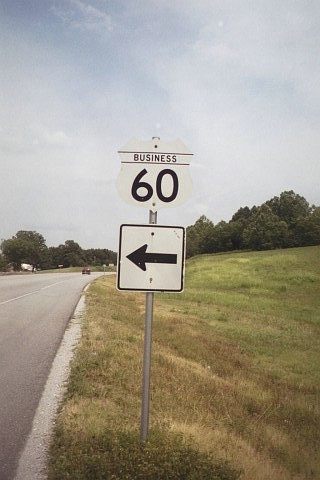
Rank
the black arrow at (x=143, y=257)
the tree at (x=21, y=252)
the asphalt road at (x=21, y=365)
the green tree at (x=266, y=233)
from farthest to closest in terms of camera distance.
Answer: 1. the tree at (x=21, y=252)
2. the green tree at (x=266, y=233)
3. the asphalt road at (x=21, y=365)
4. the black arrow at (x=143, y=257)

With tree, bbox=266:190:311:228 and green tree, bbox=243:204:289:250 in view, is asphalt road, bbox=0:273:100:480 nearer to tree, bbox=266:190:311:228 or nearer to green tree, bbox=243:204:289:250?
green tree, bbox=243:204:289:250

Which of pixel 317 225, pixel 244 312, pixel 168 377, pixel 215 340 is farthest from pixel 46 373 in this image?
pixel 317 225

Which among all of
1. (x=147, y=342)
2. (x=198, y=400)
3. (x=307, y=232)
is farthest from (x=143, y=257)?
(x=307, y=232)

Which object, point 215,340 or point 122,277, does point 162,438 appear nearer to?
point 122,277

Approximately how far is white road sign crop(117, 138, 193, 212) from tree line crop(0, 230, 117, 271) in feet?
398

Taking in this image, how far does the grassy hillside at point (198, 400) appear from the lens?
4.79 meters

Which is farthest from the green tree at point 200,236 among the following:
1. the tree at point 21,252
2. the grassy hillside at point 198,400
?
the grassy hillside at point 198,400

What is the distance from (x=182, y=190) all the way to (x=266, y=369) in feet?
28.3

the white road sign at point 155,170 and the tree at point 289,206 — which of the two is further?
the tree at point 289,206

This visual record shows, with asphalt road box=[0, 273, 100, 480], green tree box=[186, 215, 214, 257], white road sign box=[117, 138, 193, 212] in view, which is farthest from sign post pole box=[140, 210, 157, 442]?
green tree box=[186, 215, 214, 257]

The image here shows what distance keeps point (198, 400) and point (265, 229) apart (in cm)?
8969

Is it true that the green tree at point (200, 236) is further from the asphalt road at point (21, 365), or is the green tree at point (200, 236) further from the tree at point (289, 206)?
the asphalt road at point (21, 365)

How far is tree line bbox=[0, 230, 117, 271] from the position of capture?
411 feet

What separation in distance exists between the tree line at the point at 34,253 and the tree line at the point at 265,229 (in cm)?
4629
